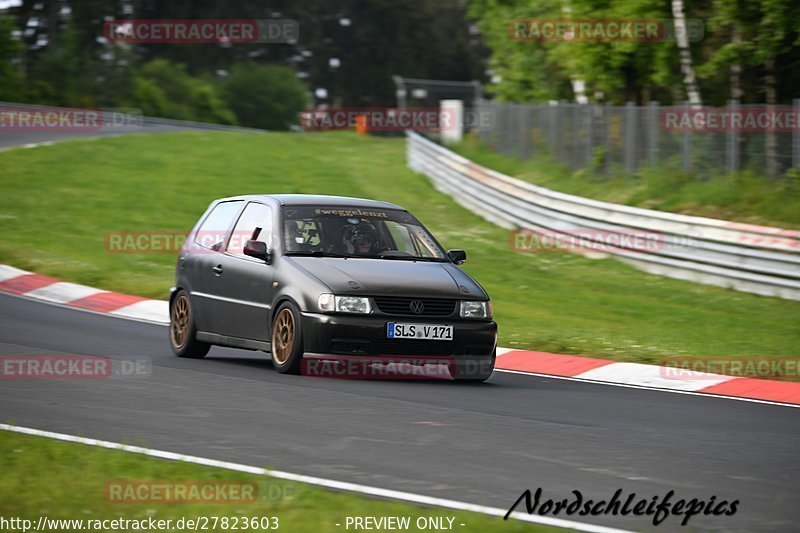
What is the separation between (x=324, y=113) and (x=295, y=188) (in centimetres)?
4687

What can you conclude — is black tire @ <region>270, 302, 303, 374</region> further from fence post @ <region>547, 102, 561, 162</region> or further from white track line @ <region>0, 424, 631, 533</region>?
fence post @ <region>547, 102, 561, 162</region>

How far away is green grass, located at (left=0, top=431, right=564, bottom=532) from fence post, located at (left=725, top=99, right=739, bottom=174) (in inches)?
688

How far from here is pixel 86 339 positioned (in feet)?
45.1

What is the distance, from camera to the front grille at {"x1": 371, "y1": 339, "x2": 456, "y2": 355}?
10977 millimetres

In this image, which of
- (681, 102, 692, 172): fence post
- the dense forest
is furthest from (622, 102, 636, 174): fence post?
(681, 102, 692, 172): fence post

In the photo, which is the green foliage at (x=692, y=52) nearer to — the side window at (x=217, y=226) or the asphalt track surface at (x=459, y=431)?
the side window at (x=217, y=226)

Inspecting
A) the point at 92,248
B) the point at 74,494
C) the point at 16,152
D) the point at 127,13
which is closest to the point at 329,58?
the point at 127,13

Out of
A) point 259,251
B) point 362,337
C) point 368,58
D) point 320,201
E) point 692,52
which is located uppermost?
point 368,58

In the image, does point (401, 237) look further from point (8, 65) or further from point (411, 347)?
point (8, 65)

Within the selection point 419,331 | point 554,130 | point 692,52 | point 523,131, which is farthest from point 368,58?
point 419,331

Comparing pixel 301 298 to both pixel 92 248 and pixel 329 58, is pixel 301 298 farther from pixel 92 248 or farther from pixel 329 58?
pixel 329 58

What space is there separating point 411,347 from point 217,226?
297cm

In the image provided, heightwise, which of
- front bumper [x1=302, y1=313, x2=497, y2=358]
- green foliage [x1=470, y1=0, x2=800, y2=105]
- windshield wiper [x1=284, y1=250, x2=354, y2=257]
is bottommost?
front bumper [x1=302, y1=313, x2=497, y2=358]

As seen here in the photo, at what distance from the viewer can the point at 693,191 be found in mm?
24000
